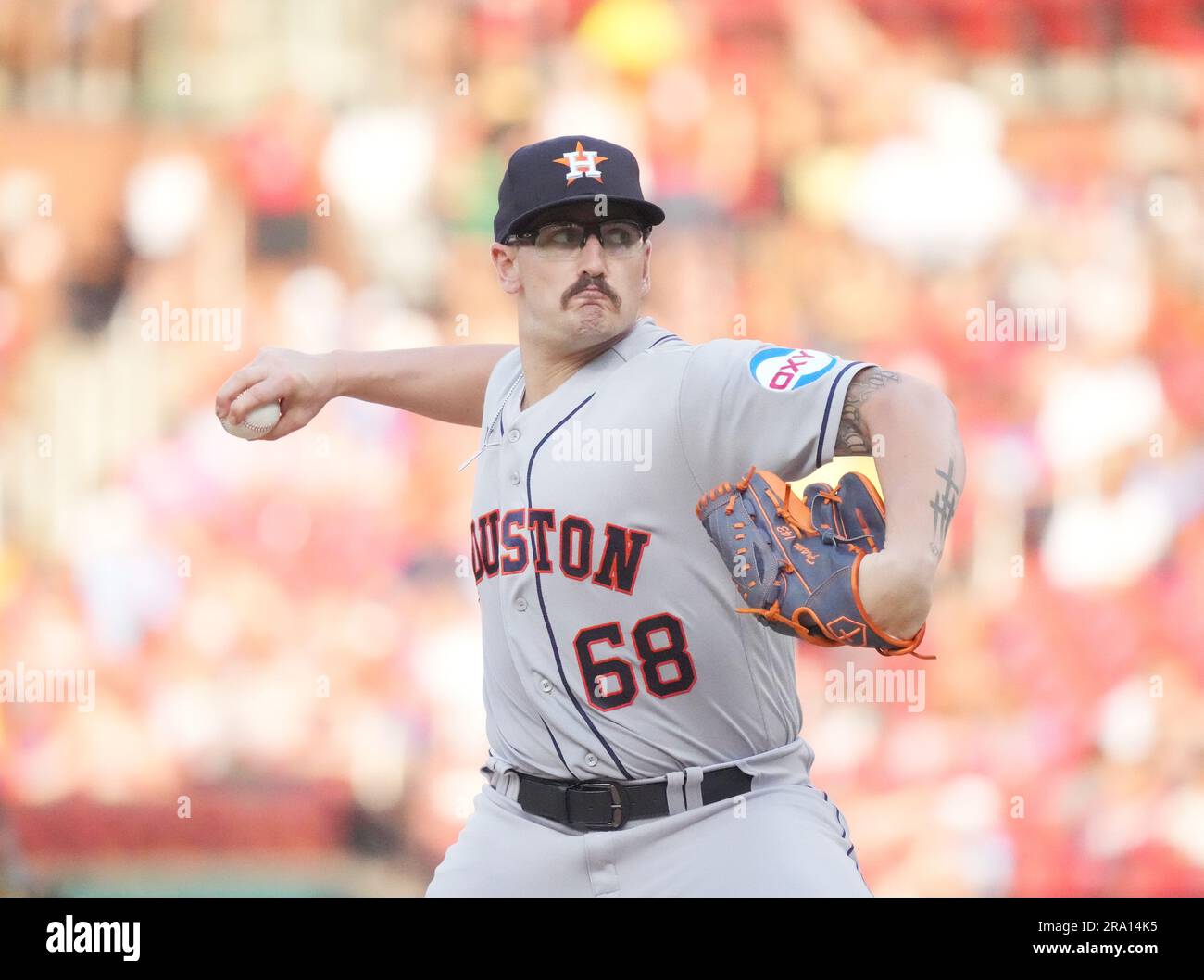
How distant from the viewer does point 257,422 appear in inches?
91.2

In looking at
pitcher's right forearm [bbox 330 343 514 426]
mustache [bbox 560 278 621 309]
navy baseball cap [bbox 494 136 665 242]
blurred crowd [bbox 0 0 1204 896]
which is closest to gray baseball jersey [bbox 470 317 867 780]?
mustache [bbox 560 278 621 309]

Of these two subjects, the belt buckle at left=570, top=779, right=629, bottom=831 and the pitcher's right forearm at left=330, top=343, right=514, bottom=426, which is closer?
the belt buckle at left=570, top=779, right=629, bottom=831

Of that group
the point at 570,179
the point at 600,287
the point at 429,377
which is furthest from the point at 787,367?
the point at 429,377

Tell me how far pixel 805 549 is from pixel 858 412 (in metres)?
0.21

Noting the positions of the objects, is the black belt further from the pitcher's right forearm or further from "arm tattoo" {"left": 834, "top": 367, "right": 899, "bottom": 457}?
the pitcher's right forearm

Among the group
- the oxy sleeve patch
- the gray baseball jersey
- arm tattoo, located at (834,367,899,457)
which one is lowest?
the gray baseball jersey

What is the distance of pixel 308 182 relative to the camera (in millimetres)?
4391

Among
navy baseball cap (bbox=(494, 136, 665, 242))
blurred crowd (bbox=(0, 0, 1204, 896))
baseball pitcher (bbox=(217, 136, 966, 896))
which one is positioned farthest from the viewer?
blurred crowd (bbox=(0, 0, 1204, 896))

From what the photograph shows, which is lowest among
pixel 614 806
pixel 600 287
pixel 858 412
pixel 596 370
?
pixel 614 806

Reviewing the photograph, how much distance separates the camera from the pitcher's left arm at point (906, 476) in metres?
1.65

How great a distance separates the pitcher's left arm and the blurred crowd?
2488 mm

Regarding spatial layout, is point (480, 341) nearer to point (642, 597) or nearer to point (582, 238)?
point (582, 238)

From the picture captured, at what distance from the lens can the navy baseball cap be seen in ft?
7.11

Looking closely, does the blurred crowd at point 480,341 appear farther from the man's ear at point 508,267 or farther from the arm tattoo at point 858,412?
the arm tattoo at point 858,412
